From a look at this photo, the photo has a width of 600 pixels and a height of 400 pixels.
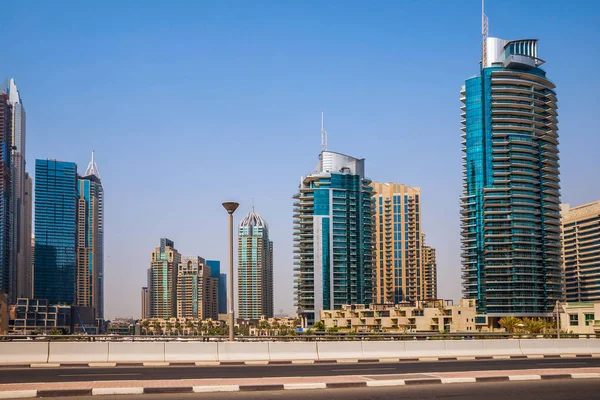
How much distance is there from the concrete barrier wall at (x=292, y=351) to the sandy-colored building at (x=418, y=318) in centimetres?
12535

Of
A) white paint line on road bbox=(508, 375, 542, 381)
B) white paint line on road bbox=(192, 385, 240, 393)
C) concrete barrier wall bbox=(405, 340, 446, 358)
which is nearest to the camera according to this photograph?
white paint line on road bbox=(192, 385, 240, 393)

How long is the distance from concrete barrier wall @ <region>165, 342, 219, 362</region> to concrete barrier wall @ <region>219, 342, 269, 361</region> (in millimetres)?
395

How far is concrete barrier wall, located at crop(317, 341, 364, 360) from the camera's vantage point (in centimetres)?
3731

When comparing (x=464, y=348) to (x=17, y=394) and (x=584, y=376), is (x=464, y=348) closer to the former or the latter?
(x=584, y=376)

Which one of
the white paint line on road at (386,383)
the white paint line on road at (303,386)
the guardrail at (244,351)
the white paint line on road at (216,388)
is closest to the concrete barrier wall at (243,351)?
the guardrail at (244,351)

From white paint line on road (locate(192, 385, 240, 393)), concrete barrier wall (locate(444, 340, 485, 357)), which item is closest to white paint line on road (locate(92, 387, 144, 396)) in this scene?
white paint line on road (locate(192, 385, 240, 393))

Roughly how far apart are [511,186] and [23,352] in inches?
6635

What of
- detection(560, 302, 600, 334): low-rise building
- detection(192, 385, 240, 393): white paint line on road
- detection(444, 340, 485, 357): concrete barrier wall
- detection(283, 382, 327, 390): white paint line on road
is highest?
detection(192, 385, 240, 393): white paint line on road

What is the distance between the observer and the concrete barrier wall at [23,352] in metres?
32.5

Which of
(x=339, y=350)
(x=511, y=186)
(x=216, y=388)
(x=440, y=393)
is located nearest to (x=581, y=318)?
(x=511, y=186)

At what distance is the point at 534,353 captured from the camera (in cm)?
4241

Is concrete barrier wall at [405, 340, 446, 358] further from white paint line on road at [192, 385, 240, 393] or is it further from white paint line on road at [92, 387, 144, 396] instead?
white paint line on road at [92, 387, 144, 396]

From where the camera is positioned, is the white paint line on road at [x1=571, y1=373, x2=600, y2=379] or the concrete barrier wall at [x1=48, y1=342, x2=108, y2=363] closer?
the white paint line on road at [x1=571, y1=373, x2=600, y2=379]

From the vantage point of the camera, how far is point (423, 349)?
131 ft
